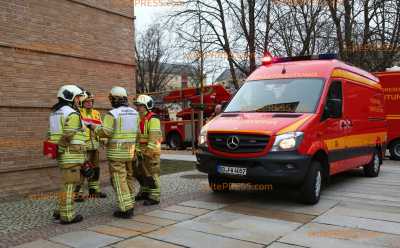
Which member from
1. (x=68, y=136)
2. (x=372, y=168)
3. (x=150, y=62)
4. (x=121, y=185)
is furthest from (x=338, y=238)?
(x=150, y=62)

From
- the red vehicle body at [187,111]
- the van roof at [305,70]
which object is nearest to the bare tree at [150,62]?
the red vehicle body at [187,111]

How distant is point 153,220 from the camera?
6.62 metres

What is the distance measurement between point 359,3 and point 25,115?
65.7 ft

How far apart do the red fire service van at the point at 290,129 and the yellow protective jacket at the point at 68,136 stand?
2.29 m

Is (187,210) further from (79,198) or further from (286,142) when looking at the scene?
(79,198)

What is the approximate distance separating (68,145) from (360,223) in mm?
4342

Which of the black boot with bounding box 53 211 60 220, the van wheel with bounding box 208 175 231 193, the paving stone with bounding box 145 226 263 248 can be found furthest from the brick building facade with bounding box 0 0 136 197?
the paving stone with bounding box 145 226 263 248

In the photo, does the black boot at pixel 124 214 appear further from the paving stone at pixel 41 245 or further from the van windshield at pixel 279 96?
the van windshield at pixel 279 96

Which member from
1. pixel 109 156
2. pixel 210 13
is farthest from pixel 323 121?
pixel 210 13

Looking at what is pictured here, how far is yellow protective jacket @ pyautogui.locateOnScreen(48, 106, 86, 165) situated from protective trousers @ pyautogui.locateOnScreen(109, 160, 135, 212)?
50 cm

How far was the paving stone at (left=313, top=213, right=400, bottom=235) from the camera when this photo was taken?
6.19 metres

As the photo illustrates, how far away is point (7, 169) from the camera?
324 inches

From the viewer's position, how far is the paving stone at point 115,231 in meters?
5.86

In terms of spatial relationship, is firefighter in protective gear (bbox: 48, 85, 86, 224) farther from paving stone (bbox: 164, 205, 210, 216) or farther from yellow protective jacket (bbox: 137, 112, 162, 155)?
paving stone (bbox: 164, 205, 210, 216)
